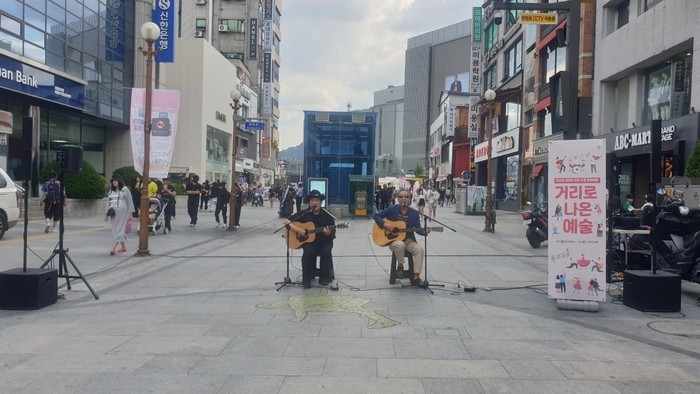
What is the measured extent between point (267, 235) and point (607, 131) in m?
15.9

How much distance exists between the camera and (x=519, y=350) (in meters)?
5.50

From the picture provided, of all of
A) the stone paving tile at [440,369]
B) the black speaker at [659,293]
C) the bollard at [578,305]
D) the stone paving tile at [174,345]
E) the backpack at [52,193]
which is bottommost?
the stone paving tile at [174,345]

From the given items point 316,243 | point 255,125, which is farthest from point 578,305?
point 255,125

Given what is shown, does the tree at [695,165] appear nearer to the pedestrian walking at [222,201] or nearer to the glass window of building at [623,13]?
the glass window of building at [623,13]

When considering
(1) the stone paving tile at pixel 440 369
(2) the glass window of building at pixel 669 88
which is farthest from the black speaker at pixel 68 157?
(2) the glass window of building at pixel 669 88

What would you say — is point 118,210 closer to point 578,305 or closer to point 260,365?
point 260,365

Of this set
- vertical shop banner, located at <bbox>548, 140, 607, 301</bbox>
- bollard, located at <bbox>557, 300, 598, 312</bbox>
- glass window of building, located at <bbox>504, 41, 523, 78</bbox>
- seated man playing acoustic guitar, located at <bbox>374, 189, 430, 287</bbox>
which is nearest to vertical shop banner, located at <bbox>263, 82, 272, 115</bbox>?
glass window of building, located at <bbox>504, 41, 523, 78</bbox>

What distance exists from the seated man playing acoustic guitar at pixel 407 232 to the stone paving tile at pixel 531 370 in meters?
3.60

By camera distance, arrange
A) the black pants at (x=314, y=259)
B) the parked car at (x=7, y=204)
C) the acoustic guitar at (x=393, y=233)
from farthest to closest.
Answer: the parked car at (x=7, y=204)
the acoustic guitar at (x=393, y=233)
the black pants at (x=314, y=259)

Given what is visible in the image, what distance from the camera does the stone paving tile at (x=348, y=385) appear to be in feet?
14.3

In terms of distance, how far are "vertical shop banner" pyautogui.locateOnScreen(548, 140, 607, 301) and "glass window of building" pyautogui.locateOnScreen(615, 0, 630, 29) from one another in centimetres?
1864

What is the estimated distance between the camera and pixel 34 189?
23.8 metres

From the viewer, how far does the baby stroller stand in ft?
53.7

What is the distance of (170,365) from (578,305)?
510 cm
